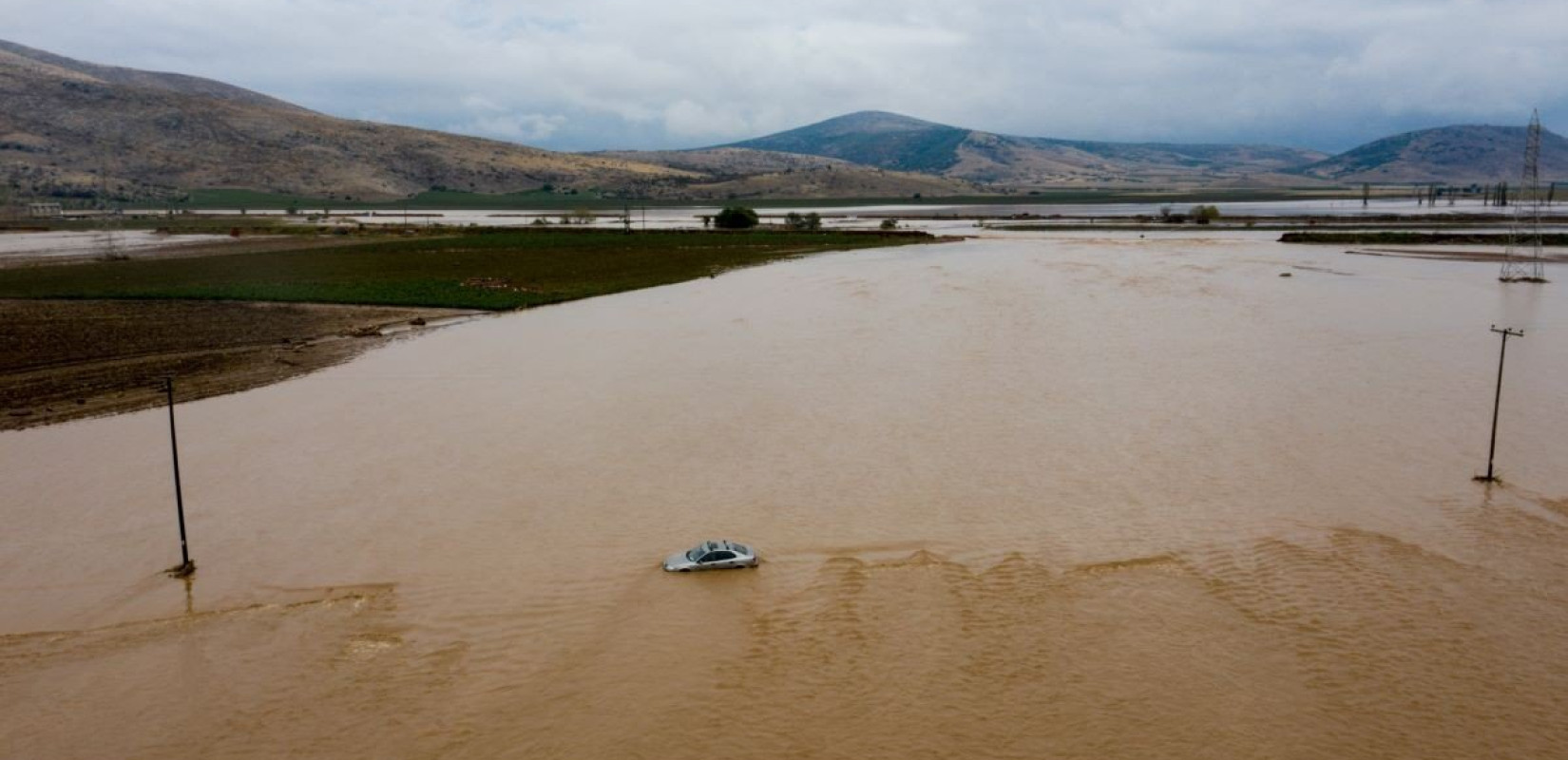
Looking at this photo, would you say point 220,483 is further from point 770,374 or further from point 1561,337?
point 1561,337

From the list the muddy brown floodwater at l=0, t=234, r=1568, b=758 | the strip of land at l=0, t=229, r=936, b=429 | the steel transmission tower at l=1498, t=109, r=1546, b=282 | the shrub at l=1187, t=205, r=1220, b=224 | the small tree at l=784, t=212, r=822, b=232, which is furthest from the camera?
the shrub at l=1187, t=205, r=1220, b=224

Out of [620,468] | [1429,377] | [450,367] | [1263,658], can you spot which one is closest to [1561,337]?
[1429,377]

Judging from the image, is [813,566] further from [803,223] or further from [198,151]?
[198,151]

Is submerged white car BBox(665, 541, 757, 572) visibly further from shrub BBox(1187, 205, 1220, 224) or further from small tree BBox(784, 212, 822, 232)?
shrub BBox(1187, 205, 1220, 224)

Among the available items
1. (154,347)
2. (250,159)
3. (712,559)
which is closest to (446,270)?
(154,347)

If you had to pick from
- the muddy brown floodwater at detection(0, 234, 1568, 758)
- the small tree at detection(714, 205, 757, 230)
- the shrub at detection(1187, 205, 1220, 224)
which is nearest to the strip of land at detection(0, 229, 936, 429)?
the muddy brown floodwater at detection(0, 234, 1568, 758)

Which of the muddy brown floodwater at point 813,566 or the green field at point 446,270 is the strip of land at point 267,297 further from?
the muddy brown floodwater at point 813,566
